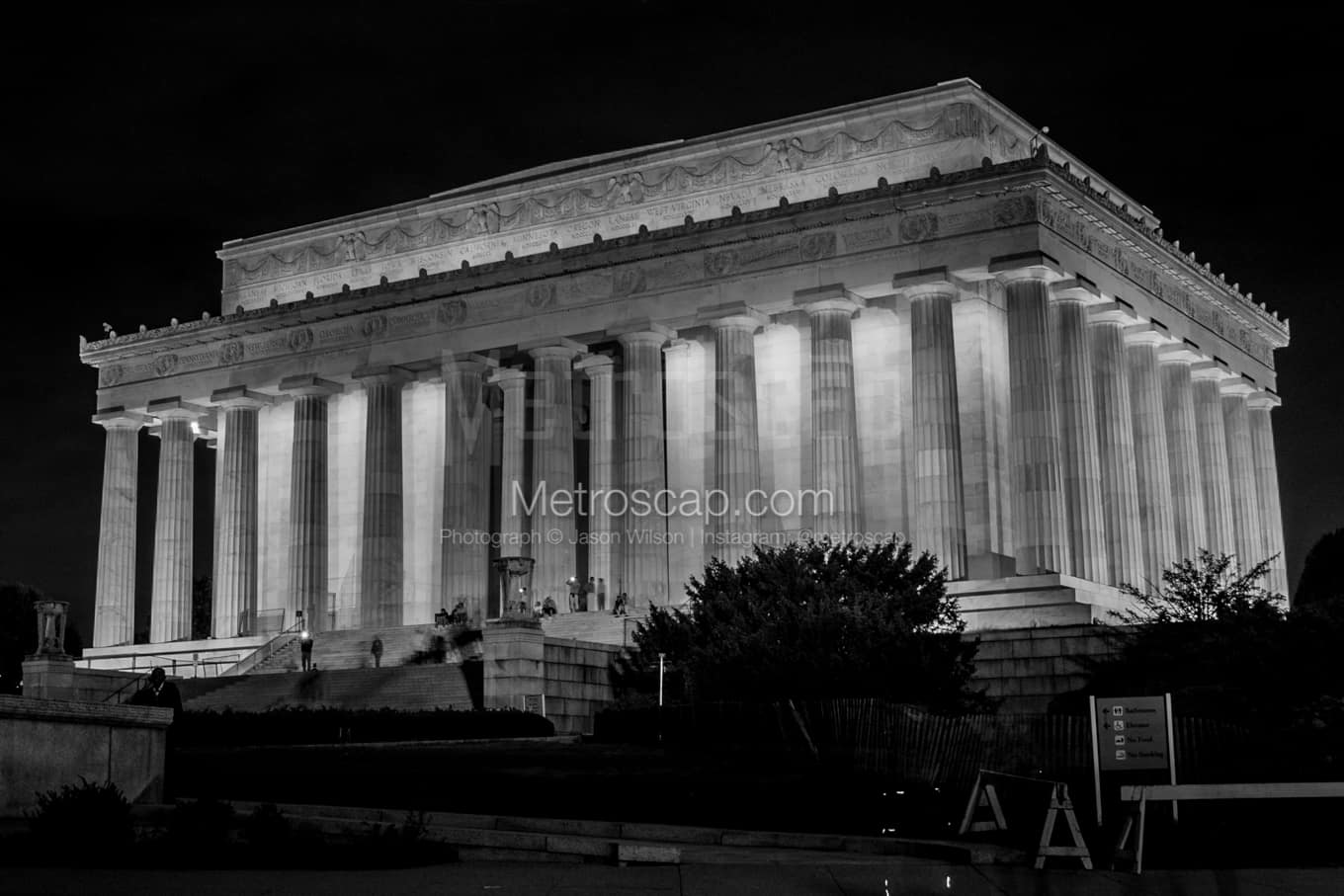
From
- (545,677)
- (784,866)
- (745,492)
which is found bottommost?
(784,866)

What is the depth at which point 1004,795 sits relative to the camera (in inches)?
1256

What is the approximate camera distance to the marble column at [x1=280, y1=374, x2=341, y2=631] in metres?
78.6

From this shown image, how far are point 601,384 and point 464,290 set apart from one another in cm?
761

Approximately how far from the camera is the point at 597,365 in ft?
251

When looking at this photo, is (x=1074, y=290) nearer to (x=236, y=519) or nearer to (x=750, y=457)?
(x=750, y=457)

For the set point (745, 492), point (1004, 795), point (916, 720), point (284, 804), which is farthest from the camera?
point (745, 492)

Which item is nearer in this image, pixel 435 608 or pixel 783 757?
pixel 783 757

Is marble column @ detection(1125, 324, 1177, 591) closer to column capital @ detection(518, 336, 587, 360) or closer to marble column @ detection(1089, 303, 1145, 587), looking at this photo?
marble column @ detection(1089, 303, 1145, 587)

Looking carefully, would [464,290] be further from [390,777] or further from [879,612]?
[390,777]

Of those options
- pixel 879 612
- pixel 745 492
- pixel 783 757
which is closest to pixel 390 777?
pixel 783 757

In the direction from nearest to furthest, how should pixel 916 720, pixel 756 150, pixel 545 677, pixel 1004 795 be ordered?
pixel 1004 795, pixel 916 720, pixel 545 677, pixel 756 150

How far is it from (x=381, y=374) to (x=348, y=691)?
23.3 m

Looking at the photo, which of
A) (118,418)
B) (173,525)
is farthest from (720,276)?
(118,418)

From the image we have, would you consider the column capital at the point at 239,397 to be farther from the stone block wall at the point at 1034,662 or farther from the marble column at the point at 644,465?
the stone block wall at the point at 1034,662
